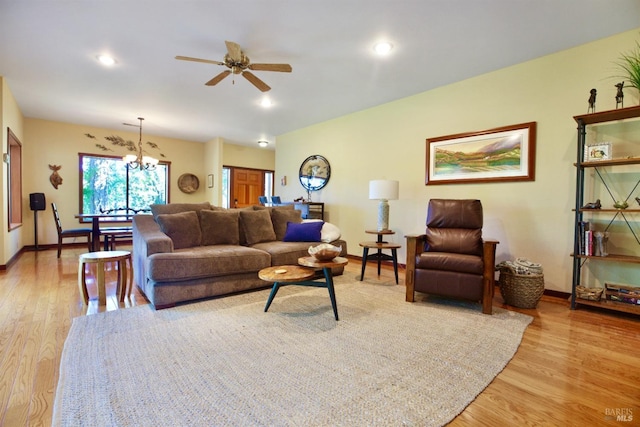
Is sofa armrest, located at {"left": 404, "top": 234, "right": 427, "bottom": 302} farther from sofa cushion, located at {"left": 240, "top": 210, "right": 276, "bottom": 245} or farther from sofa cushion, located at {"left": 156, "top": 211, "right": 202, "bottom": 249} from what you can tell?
sofa cushion, located at {"left": 156, "top": 211, "right": 202, "bottom": 249}

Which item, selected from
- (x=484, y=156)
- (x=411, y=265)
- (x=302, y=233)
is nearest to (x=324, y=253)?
(x=411, y=265)

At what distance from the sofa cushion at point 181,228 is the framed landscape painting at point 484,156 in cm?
309

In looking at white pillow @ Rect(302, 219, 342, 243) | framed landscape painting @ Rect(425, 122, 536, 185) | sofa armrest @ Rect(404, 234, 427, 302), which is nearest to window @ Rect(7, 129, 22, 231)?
white pillow @ Rect(302, 219, 342, 243)

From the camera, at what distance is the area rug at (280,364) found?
1322mm

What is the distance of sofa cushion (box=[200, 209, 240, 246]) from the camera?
11.3 ft

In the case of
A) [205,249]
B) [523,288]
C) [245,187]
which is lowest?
[523,288]

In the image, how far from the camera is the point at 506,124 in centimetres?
338

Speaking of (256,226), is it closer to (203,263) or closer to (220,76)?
(203,263)

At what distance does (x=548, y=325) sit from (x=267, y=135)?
6045mm

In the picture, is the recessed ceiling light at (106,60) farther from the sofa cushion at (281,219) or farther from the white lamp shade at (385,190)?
the white lamp shade at (385,190)

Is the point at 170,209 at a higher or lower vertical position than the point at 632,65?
lower

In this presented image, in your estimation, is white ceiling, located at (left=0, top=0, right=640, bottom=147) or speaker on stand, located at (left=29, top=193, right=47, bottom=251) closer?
white ceiling, located at (left=0, top=0, right=640, bottom=147)

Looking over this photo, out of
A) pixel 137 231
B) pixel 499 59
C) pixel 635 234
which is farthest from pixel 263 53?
pixel 635 234

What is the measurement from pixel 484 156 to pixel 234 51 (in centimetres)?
304
